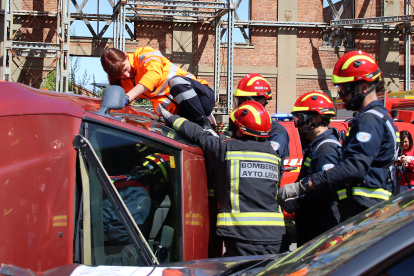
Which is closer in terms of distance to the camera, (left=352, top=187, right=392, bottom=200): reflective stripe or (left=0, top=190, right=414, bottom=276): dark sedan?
(left=0, top=190, right=414, bottom=276): dark sedan

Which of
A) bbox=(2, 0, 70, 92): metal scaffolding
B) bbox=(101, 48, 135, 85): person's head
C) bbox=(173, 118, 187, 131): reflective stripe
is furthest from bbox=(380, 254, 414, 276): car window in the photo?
bbox=(2, 0, 70, 92): metal scaffolding

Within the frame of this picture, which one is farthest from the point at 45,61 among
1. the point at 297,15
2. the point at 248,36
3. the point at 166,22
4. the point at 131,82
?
the point at 131,82

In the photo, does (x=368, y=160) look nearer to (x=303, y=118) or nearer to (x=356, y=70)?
(x=356, y=70)

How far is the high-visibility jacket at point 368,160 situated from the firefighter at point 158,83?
1.04 m

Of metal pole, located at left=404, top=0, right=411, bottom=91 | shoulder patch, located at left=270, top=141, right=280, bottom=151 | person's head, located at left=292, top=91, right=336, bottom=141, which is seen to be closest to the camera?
Answer: person's head, located at left=292, top=91, right=336, bottom=141

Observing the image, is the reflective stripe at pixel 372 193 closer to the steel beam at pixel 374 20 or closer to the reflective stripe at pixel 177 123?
the reflective stripe at pixel 177 123

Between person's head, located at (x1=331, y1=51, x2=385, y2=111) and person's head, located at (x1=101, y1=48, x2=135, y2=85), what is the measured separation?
158 cm

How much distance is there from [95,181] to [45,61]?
15.6m

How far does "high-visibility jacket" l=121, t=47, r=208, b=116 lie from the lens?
3.09 meters

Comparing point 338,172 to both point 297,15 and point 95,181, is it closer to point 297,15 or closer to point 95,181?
point 95,181

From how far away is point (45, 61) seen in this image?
15883 mm

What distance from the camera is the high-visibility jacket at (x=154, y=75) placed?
10.1ft

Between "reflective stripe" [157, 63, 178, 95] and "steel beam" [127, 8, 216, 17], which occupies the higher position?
"steel beam" [127, 8, 216, 17]

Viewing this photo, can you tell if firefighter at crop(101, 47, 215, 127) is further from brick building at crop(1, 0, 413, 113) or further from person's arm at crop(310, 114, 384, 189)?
brick building at crop(1, 0, 413, 113)
